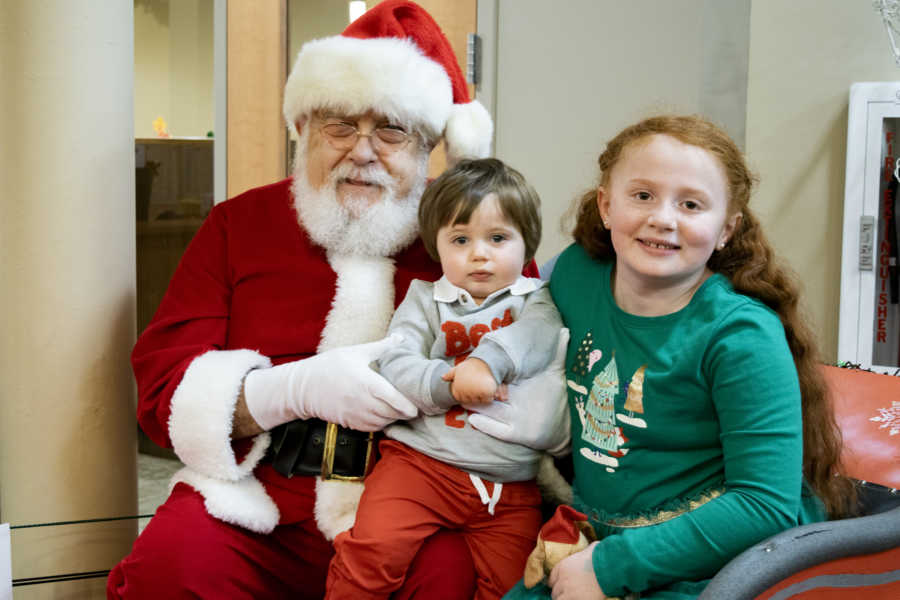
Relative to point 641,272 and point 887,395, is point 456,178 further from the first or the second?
point 887,395

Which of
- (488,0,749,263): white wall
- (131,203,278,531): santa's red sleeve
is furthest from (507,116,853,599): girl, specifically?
(488,0,749,263): white wall

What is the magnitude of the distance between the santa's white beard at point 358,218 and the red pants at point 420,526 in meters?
0.46

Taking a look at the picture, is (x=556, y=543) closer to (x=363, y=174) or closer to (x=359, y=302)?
(x=359, y=302)

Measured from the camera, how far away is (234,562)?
4.95 feet

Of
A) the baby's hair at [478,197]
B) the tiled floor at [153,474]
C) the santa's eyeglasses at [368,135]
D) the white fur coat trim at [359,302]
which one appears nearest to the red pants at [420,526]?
the white fur coat trim at [359,302]

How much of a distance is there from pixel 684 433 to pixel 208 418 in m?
0.83

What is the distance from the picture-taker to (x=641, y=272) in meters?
1.27

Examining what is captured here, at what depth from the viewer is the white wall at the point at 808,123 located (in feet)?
8.75

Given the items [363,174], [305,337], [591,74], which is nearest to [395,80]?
[363,174]

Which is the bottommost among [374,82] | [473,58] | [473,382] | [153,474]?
[153,474]

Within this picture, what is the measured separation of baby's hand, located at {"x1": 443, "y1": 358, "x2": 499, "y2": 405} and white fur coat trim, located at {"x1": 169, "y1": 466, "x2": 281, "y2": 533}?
0.45 meters

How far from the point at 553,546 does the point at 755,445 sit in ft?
1.09

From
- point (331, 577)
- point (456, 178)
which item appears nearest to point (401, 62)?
point (456, 178)

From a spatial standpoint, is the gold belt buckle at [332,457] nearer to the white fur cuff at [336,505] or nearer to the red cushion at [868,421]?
the white fur cuff at [336,505]
